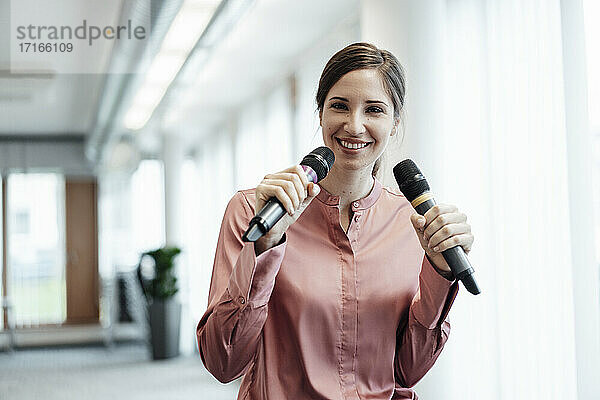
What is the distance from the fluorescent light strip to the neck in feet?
6.72

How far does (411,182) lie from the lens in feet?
3.54

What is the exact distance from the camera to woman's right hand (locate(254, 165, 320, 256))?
36.2 inches

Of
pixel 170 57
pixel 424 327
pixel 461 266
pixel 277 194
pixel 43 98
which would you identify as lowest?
pixel 424 327

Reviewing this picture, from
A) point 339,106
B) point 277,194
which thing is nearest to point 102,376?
point 339,106

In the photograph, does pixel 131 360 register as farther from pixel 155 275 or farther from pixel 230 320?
pixel 230 320

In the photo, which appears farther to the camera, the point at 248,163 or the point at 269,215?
the point at 248,163

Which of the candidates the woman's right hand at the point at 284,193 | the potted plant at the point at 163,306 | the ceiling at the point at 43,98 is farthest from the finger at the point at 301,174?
the potted plant at the point at 163,306

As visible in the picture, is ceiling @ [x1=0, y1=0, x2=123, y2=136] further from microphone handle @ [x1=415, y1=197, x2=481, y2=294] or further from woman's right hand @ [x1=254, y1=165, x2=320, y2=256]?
microphone handle @ [x1=415, y1=197, x2=481, y2=294]

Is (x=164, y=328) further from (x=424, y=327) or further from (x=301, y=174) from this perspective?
(x=301, y=174)

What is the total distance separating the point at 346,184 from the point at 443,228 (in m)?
0.24

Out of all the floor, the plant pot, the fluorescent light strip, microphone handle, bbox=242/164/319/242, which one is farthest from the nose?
the plant pot

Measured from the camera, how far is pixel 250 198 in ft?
3.69

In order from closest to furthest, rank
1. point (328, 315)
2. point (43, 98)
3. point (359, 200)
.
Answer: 1. point (328, 315)
2. point (359, 200)
3. point (43, 98)

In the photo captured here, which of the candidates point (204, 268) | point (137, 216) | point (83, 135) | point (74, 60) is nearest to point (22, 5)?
point (74, 60)
